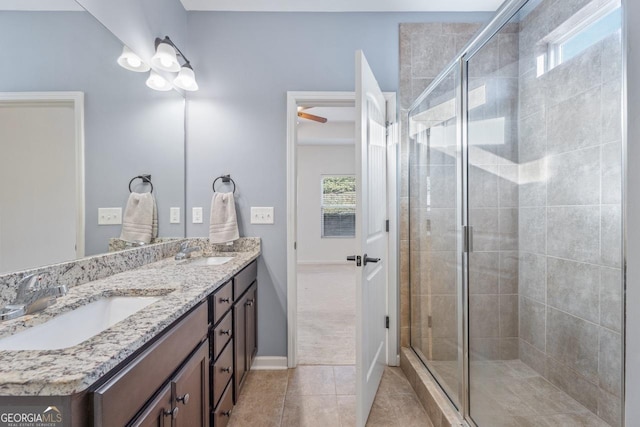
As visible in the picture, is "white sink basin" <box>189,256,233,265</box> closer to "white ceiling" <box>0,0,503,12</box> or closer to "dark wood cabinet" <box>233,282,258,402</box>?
"dark wood cabinet" <box>233,282,258,402</box>

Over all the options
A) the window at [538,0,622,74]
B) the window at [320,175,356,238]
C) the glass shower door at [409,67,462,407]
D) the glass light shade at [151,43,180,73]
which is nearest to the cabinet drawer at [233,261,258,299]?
the glass shower door at [409,67,462,407]

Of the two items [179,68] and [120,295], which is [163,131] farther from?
[120,295]

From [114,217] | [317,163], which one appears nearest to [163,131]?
[114,217]

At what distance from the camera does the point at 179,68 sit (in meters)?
2.18

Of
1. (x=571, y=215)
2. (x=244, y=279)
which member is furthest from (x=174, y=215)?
(x=571, y=215)

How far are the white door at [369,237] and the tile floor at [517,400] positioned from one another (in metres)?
0.48

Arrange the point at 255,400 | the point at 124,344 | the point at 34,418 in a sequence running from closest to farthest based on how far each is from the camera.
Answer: the point at 34,418, the point at 124,344, the point at 255,400

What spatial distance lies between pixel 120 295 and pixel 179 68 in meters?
→ 1.56

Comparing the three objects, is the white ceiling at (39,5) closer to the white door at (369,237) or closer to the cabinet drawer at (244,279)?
the white door at (369,237)

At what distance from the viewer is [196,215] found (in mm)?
2469

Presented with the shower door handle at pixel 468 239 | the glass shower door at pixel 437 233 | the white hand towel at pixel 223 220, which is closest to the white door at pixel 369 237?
the glass shower door at pixel 437 233

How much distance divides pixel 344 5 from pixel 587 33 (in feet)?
4.97

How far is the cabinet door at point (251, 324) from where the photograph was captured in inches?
83.5

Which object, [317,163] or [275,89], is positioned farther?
[317,163]
